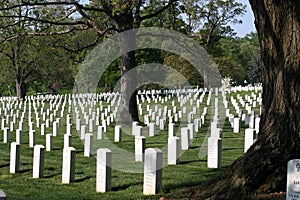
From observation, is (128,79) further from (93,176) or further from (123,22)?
(93,176)

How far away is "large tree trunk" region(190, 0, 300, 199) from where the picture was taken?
7434 mm

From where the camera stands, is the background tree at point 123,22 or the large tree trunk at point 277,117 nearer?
the large tree trunk at point 277,117

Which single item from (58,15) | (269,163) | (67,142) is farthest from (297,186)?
(58,15)

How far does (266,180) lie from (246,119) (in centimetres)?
1464

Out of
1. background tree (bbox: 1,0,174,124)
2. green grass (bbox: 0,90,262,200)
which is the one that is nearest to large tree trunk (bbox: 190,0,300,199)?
green grass (bbox: 0,90,262,200)

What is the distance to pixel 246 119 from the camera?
21.9 meters

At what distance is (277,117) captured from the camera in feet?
25.0

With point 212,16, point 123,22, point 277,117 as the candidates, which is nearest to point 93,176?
point 277,117

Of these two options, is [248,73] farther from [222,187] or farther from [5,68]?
[222,187]

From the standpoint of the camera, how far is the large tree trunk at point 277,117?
24.4ft

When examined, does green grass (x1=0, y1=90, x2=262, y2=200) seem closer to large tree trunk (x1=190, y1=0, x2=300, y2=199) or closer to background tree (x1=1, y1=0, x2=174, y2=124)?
large tree trunk (x1=190, y1=0, x2=300, y2=199)

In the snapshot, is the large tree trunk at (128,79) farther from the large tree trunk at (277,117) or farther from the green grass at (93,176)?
the large tree trunk at (277,117)

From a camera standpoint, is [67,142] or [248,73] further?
[248,73]

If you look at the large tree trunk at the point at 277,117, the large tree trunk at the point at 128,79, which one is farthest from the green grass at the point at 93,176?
the large tree trunk at the point at 128,79
